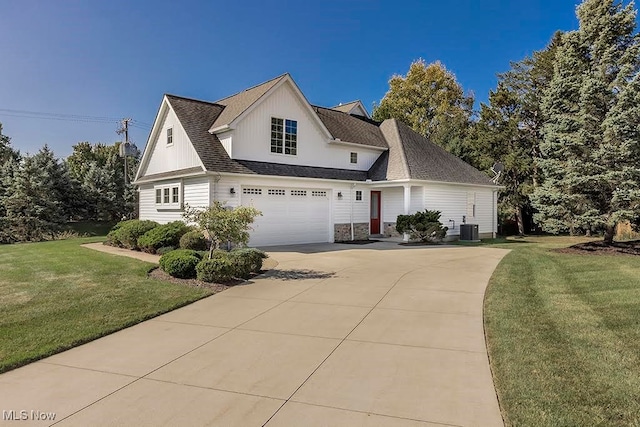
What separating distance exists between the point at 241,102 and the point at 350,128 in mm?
6680

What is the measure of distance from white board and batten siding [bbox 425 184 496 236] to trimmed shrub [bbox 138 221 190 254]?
1170cm

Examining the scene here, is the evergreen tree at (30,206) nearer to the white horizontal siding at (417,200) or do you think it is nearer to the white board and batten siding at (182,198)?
the white board and batten siding at (182,198)

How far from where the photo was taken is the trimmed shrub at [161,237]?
46.2 feet

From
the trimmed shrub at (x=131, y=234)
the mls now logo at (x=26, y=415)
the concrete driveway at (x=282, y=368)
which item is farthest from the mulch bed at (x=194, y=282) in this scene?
the trimmed shrub at (x=131, y=234)

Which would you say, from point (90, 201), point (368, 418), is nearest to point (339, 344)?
point (368, 418)

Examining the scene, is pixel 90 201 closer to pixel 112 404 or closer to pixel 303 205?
pixel 303 205

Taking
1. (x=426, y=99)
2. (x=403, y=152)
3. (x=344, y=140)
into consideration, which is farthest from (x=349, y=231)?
(x=426, y=99)

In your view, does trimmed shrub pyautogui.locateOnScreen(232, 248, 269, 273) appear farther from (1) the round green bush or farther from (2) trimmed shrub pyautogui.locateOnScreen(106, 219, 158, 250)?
(2) trimmed shrub pyautogui.locateOnScreen(106, 219, 158, 250)

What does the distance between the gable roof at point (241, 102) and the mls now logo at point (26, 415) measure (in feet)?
45.8

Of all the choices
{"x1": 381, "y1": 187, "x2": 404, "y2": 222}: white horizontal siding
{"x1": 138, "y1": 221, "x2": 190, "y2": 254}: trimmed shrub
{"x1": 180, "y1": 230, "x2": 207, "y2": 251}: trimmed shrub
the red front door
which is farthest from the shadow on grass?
the red front door

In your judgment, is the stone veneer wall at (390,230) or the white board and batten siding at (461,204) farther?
the stone veneer wall at (390,230)

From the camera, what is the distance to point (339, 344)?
533 cm

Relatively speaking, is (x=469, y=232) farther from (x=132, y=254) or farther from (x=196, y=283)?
(x=132, y=254)

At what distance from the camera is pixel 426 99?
39344mm
